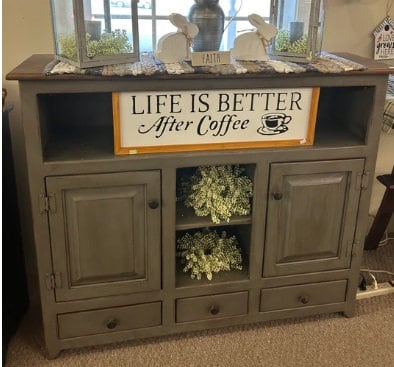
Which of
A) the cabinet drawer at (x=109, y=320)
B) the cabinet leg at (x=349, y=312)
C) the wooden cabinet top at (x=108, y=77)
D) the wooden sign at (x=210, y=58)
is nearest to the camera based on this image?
the wooden cabinet top at (x=108, y=77)

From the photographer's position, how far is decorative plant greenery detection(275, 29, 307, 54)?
160cm

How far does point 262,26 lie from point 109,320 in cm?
112

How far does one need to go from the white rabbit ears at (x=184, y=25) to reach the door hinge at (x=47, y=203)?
649mm

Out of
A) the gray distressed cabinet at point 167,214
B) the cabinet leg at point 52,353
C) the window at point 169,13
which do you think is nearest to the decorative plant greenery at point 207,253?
the gray distressed cabinet at point 167,214

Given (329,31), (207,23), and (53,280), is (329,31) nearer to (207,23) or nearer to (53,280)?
(207,23)

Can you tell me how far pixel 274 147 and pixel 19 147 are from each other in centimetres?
101

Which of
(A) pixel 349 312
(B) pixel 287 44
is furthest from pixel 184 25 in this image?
(A) pixel 349 312

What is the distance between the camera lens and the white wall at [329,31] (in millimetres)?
1778

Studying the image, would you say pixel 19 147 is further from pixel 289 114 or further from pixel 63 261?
pixel 289 114

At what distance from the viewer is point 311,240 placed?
70.5 inches

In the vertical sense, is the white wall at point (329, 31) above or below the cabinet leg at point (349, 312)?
above

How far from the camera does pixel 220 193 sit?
5.70ft

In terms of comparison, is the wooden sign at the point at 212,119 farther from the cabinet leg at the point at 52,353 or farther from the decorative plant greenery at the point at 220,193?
the cabinet leg at the point at 52,353

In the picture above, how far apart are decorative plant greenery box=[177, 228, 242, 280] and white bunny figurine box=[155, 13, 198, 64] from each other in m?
0.68
